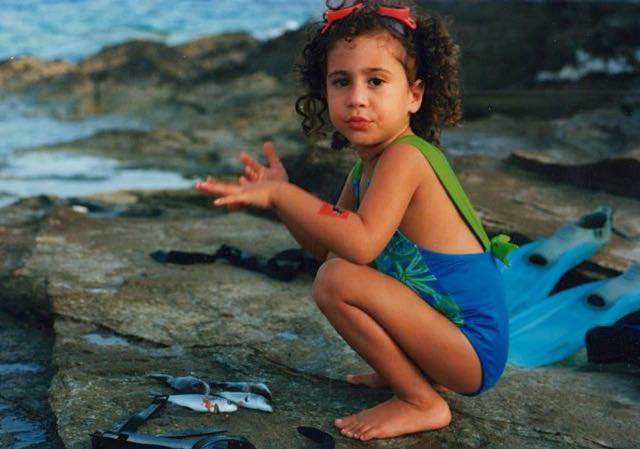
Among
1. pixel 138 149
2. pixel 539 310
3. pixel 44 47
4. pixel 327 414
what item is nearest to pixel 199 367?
pixel 327 414

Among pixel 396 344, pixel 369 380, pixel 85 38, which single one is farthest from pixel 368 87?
pixel 85 38

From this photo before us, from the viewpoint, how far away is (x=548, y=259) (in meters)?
4.47

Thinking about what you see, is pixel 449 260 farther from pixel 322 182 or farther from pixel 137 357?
pixel 322 182

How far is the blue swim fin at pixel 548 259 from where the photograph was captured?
434cm

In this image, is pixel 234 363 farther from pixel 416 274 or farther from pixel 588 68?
pixel 588 68

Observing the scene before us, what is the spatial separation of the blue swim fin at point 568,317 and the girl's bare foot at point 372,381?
55 cm

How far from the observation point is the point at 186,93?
1391 cm

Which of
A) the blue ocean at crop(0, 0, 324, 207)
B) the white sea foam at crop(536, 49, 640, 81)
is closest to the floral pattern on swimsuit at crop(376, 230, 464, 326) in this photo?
the blue ocean at crop(0, 0, 324, 207)

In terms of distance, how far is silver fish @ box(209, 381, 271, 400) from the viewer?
10.0 ft

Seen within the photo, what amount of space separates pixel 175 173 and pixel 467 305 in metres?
5.81

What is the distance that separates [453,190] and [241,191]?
67 centimetres

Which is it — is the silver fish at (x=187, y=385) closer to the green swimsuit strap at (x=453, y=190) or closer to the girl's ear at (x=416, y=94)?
the green swimsuit strap at (x=453, y=190)

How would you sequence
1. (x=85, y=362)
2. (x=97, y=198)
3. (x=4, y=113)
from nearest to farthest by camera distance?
(x=85, y=362)
(x=97, y=198)
(x=4, y=113)

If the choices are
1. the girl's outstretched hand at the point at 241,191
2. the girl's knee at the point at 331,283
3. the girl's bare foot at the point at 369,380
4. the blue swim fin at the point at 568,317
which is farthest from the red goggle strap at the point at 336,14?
the blue swim fin at the point at 568,317
